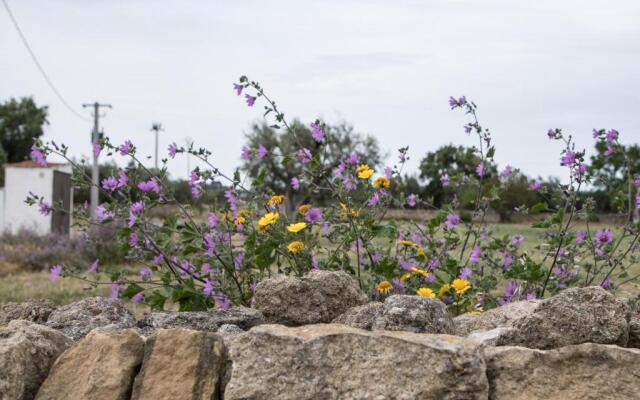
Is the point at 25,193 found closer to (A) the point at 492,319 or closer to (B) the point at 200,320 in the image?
(B) the point at 200,320

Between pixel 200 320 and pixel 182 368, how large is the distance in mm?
590

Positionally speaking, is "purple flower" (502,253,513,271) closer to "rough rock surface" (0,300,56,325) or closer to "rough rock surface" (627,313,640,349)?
"rough rock surface" (627,313,640,349)

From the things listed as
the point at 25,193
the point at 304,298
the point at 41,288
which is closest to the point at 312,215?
the point at 304,298

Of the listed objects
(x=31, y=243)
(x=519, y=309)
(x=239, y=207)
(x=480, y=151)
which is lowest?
(x=31, y=243)

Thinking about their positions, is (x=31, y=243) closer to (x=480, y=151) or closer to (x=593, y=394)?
(x=480, y=151)

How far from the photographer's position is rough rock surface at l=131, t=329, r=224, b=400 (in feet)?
8.01

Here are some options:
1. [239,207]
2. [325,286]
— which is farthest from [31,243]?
[325,286]

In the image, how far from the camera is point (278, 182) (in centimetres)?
3800

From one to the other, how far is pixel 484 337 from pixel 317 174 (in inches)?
71.9

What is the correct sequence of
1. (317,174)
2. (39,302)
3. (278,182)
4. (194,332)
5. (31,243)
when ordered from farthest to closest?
(278,182) < (31,243) < (317,174) < (39,302) < (194,332)

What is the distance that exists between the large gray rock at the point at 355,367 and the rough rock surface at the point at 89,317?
934 millimetres


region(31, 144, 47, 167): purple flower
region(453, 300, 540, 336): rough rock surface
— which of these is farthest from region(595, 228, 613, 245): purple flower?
region(31, 144, 47, 167): purple flower

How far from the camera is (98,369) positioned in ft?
8.36

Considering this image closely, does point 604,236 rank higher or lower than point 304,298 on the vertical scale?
higher
